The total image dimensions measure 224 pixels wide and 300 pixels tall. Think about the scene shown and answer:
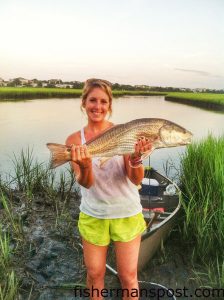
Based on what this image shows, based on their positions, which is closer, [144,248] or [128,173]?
[128,173]

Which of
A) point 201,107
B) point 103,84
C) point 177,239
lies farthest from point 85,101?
point 201,107

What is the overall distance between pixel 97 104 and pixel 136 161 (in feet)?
1.68

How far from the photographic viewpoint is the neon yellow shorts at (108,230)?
101 inches

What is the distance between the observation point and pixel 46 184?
697 centimetres

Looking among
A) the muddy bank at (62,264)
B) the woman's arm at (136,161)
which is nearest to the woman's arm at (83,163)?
the woman's arm at (136,161)

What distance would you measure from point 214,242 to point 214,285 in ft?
2.04

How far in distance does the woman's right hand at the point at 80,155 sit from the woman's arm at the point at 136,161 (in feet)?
0.93

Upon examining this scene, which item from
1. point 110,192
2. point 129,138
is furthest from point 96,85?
point 110,192

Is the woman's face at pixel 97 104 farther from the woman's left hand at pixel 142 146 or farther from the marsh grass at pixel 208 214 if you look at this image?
the marsh grass at pixel 208 214

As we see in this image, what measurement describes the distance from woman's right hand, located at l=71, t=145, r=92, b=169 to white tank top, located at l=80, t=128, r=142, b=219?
0.16 m

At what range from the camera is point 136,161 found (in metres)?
2.46

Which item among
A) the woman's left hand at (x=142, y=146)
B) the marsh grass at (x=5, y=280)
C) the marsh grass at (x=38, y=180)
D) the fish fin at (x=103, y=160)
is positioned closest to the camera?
the woman's left hand at (x=142, y=146)

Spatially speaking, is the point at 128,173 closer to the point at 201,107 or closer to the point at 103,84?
the point at 103,84

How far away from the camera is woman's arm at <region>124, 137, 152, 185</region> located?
7.79 feet
